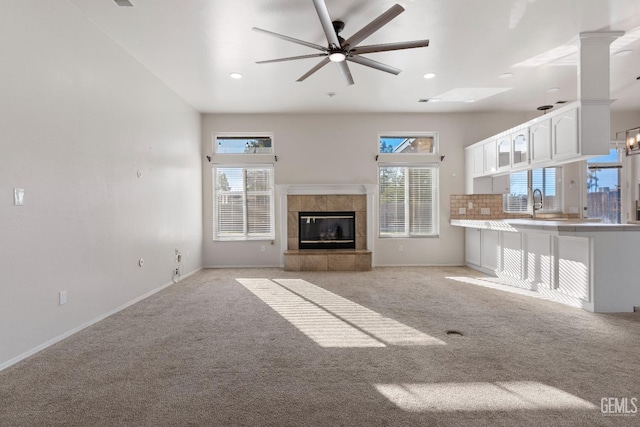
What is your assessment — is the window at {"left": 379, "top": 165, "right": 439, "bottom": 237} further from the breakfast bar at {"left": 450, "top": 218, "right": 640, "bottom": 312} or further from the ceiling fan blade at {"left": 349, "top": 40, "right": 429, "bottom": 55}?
the ceiling fan blade at {"left": 349, "top": 40, "right": 429, "bottom": 55}

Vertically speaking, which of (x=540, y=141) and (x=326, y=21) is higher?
(x=326, y=21)

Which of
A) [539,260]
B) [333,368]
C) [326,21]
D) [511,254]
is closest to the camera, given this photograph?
[333,368]

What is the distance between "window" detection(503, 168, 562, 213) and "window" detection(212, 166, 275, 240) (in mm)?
4797

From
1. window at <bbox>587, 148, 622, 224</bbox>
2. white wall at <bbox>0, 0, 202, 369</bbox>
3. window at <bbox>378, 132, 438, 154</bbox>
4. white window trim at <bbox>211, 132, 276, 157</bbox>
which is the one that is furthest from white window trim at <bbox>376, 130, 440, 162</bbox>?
white wall at <bbox>0, 0, 202, 369</bbox>

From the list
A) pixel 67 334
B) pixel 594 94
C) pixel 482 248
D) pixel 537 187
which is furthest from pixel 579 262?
pixel 67 334

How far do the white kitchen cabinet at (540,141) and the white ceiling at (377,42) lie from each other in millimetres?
773

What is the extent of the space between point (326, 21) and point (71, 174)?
268cm

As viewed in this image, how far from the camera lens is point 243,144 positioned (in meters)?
6.84

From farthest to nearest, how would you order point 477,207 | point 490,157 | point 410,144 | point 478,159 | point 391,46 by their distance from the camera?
Answer: point 410,144 → point 477,207 → point 478,159 → point 490,157 → point 391,46

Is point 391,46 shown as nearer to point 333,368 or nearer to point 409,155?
point 333,368

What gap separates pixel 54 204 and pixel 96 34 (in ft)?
6.20

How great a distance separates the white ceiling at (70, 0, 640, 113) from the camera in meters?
3.21

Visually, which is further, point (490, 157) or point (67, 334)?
point (490, 157)

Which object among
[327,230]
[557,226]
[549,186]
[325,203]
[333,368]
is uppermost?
[549,186]
